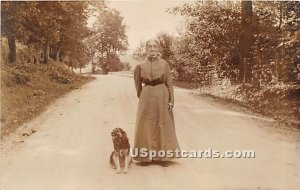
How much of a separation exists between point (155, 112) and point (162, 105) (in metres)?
0.16

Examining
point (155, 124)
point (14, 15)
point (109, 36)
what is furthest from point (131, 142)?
point (14, 15)

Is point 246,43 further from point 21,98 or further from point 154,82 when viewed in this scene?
point 21,98

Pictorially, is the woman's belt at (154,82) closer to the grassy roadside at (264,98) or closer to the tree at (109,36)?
the tree at (109,36)

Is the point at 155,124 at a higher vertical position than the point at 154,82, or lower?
lower

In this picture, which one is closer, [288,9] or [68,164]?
[68,164]

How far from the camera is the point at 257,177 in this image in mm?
5746

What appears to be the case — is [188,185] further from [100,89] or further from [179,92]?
[100,89]

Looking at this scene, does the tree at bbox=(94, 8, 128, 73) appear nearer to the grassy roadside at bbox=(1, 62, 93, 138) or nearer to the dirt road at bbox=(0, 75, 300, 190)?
the dirt road at bbox=(0, 75, 300, 190)

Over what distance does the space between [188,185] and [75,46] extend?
46.9 feet

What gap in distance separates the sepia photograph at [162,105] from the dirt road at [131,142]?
0.09 ft

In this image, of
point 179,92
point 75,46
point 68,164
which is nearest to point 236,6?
point 179,92

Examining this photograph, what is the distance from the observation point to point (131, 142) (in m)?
7.10

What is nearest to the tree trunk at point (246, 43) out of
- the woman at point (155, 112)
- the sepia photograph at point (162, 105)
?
the sepia photograph at point (162, 105)

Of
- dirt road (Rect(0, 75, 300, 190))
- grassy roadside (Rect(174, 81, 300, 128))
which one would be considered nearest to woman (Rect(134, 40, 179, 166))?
dirt road (Rect(0, 75, 300, 190))
